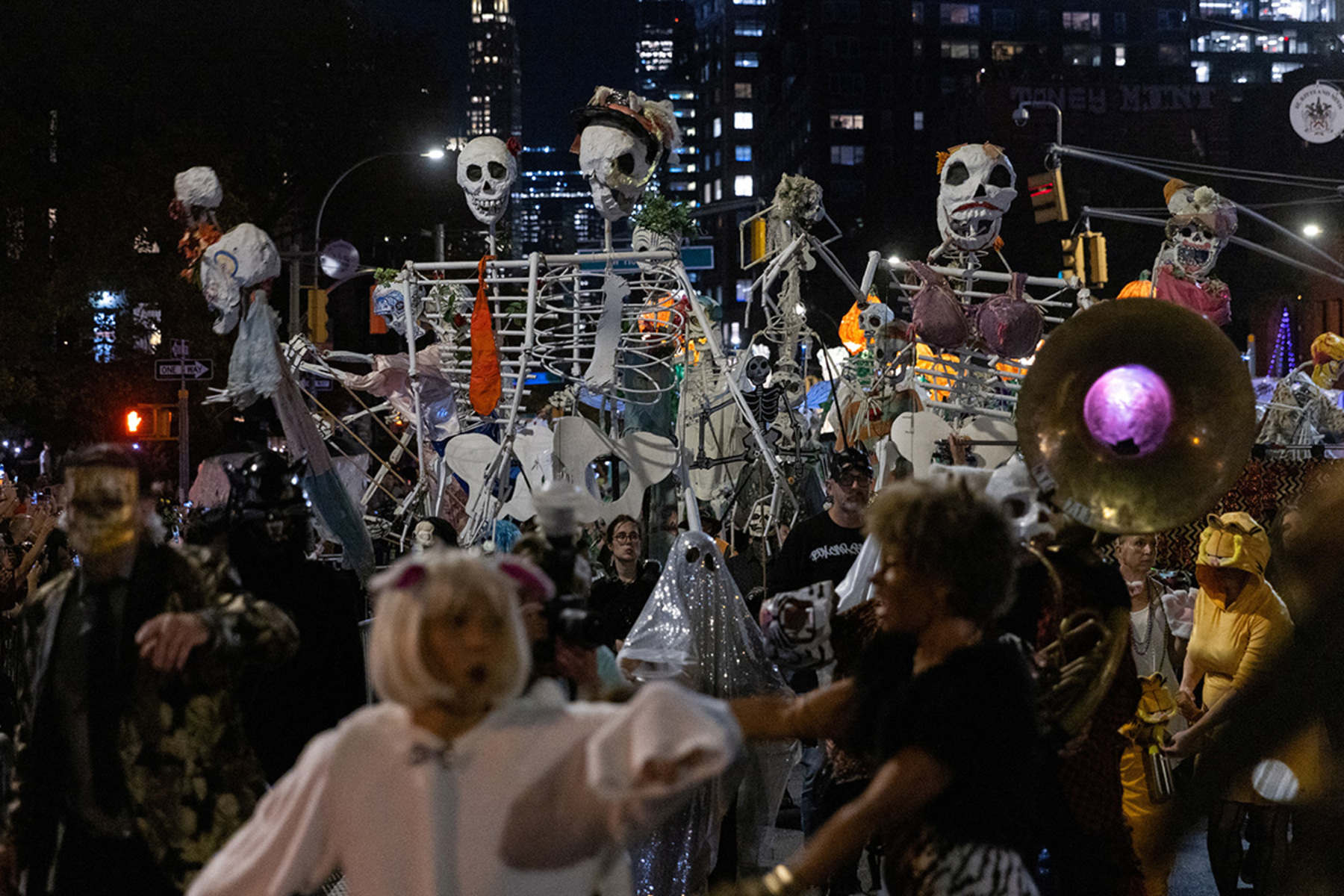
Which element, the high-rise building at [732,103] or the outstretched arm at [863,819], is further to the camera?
the high-rise building at [732,103]

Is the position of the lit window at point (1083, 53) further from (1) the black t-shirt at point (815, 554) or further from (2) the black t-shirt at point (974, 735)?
(2) the black t-shirt at point (974, 735)

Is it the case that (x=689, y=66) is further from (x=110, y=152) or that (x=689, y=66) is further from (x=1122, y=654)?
(x=1122, y=654)

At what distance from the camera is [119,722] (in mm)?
3551

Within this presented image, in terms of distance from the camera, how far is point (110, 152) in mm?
27172

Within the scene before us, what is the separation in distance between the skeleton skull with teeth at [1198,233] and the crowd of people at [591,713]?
239 inches

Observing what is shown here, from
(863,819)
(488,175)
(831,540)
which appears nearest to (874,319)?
(488,175)

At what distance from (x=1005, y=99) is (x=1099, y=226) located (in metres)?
27.7

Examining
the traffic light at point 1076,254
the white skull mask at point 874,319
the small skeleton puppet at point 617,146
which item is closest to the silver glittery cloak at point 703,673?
the small skeleton puppet at point 617,146

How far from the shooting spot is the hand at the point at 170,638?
10.9 feet

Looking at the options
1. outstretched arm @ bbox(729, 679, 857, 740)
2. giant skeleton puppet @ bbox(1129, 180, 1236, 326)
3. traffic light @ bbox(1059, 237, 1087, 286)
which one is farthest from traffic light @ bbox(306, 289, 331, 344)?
outstretched arm @ bbox(729, 679, 857, 740)

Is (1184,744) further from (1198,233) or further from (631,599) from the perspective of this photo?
(1198,233)

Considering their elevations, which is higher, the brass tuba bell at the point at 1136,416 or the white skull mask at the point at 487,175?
the white skull mask at the point at 487,175

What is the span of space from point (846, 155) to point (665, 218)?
319ft

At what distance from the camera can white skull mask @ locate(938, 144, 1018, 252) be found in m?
10.8
